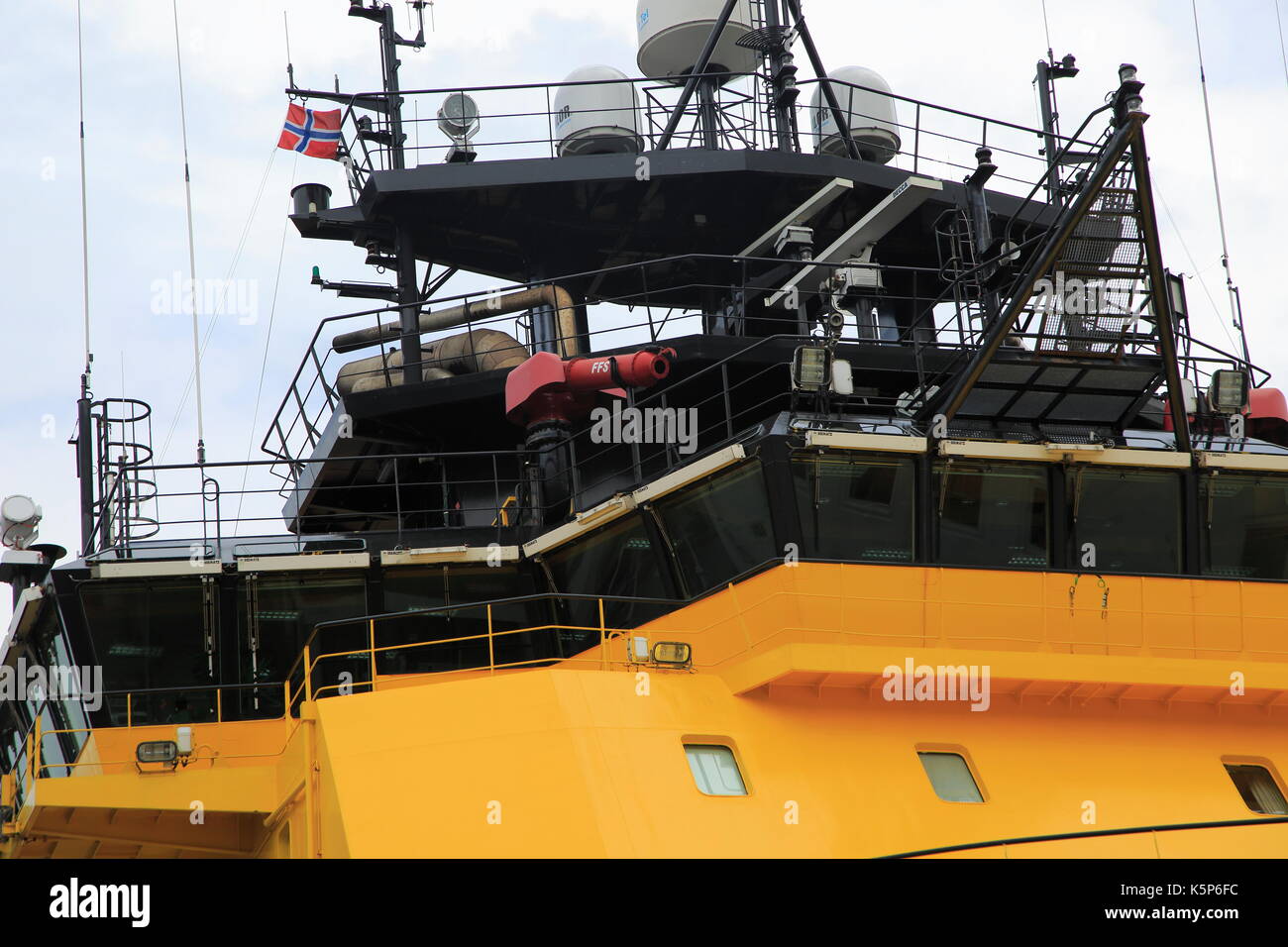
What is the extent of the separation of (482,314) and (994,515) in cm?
944

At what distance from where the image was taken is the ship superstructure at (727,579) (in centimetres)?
1589

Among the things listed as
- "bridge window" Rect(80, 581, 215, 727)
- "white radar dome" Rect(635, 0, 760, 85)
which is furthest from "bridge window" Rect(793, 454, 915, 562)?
"white radar dome" Rect(635, 0, 760, 85)

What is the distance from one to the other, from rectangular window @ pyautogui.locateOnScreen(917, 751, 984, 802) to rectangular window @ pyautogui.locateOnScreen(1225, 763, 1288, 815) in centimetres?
348

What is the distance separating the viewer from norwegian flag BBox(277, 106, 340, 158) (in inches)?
1014

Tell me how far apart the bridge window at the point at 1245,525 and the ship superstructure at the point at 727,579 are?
1.4 inches

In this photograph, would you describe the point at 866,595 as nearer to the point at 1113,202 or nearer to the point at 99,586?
the point at 1113,202

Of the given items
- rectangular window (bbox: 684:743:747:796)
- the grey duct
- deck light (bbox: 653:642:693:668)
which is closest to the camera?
rectangular window (bbox: 684:743:747:796)

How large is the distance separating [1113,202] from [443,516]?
34.4ft

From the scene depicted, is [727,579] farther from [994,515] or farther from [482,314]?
[482,314]

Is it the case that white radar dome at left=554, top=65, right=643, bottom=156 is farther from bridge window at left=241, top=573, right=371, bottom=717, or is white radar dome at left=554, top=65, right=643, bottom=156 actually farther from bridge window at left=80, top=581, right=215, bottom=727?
bridge window at left=80, top=581, right=215, bottom=727

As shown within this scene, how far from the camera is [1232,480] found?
1939 cm
